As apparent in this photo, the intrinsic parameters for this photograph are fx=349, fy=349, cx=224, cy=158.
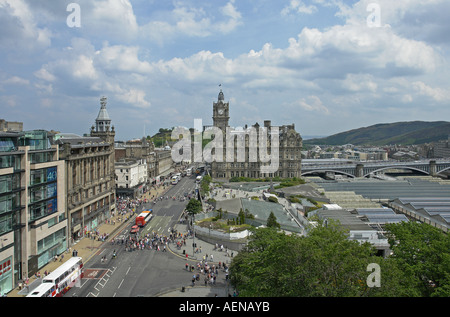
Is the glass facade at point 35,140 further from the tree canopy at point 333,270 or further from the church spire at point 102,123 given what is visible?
the church spire at point 102,123

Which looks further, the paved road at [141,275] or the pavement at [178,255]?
the paved road at [141,275]

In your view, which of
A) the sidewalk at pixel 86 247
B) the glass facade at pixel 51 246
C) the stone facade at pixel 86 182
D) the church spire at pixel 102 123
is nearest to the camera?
the sidewalk at pixel 86 247

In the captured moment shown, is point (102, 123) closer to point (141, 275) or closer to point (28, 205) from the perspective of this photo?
point (28, 205)

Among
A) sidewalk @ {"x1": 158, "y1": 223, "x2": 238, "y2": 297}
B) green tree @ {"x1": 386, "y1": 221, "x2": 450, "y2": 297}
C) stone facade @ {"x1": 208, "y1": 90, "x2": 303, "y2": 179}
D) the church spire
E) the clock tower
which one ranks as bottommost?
sidewalk @ {"x1": 158, "y1": 223, "x2": 238, "y2": 297}

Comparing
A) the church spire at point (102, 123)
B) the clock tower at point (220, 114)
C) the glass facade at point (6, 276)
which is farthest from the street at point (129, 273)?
the clock tower at point (220, 114)

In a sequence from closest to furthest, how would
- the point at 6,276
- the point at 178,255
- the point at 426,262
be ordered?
the point at 426,262 < the point at 6,276 < the point at 178,255

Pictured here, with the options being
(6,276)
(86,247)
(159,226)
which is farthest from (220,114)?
(6,276)

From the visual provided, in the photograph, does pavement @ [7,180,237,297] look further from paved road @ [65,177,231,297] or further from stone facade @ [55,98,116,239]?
stone facade @ [55,98,116,239]

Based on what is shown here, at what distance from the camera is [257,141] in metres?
131

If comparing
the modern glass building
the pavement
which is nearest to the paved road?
the pavement
